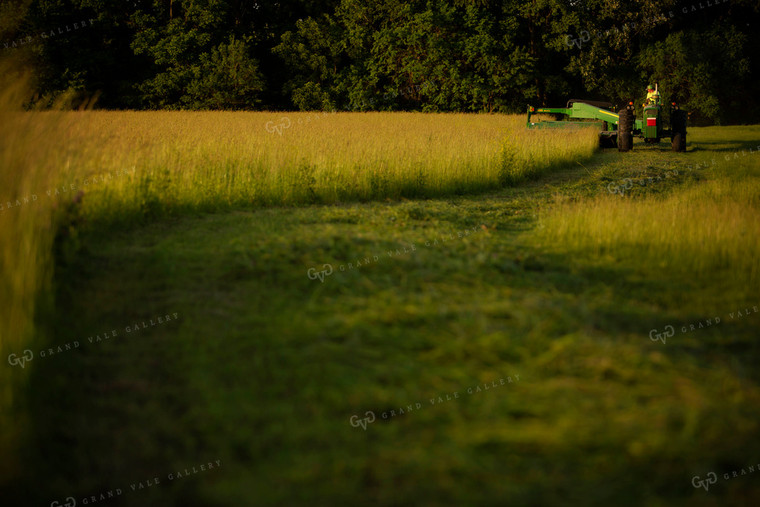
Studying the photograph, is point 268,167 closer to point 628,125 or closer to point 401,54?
point 628,125

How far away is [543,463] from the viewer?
2.10m

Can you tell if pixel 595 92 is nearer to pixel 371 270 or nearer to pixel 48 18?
pixel 48 18

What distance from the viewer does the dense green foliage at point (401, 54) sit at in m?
28.8

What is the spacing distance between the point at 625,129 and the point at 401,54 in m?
20.8

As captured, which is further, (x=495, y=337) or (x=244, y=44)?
(x=244, y=44)

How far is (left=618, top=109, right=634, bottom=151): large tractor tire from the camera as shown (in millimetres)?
13727

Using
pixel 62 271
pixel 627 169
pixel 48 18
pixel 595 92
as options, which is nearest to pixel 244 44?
pixel 48 18

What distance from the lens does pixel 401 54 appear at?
32438 mm

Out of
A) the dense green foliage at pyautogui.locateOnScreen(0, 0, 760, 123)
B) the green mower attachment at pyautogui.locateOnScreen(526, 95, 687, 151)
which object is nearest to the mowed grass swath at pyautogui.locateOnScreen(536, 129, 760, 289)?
the green mower attachment at pyautogui.locateOnScreen(526, 95, 687, 151)

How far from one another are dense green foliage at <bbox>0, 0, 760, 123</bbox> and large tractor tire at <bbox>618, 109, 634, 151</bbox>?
1713 cm

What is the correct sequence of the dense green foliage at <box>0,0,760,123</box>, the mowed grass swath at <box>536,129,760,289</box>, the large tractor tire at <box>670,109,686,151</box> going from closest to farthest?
the mowed grass swath at <box>536,129,760,289</box>, the large tractor tire at <box>670,109,686,151</box>, the dense green foliage at <box>0,0,760,123</box>

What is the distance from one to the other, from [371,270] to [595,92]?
34751mm

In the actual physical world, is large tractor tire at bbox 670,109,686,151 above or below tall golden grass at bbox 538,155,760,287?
above

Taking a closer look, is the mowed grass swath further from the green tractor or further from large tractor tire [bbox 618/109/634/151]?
large tractor tire [bbox 618/109/634/151]
